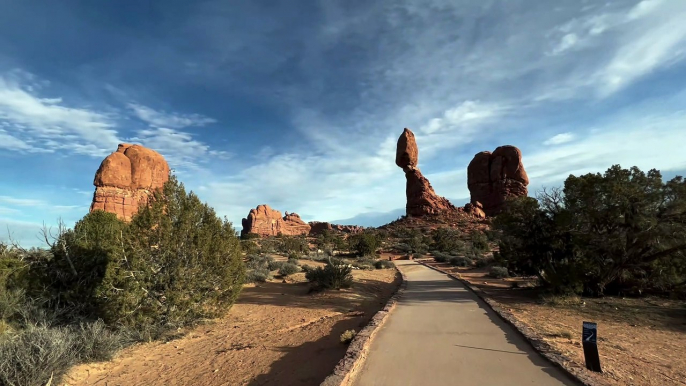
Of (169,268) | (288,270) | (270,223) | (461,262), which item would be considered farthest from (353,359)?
(270,223)

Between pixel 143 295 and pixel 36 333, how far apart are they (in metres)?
2.20

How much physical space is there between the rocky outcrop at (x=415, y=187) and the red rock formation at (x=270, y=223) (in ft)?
142

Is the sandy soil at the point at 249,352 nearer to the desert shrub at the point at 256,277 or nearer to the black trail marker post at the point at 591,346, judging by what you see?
the black trail marker post at the point at 591,346

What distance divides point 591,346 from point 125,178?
2681 inches

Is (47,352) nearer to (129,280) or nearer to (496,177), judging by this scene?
(129,280)

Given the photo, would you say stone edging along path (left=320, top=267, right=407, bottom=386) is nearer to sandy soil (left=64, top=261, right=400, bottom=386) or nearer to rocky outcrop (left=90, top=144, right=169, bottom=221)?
sandy soil (left=64, top=261, right=400, bottom=386)

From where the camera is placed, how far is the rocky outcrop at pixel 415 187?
7750cm

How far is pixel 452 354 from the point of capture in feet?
21.2

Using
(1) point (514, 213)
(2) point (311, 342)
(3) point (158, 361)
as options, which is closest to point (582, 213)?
(1) point (514, 213)

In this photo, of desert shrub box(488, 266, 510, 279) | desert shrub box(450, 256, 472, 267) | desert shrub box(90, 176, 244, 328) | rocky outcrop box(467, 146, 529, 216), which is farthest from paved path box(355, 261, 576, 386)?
rocky outcrop box(467, 146, 529, 216)

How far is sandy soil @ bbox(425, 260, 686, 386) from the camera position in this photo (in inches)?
240

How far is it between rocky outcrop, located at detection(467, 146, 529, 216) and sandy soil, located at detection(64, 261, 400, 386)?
72.9 meters

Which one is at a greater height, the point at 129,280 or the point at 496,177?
the point at 496,177

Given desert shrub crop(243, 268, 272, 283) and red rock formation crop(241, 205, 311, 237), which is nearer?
desert shrub crop(243, 268, 272, 283)
